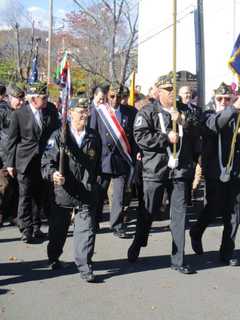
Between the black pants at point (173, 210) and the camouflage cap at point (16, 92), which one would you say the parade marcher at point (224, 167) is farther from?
the camouflage cap at point (16, 92)

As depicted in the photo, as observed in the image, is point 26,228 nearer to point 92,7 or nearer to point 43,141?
point 43,141

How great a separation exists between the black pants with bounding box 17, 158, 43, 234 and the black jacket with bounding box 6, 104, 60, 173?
0.36 ft

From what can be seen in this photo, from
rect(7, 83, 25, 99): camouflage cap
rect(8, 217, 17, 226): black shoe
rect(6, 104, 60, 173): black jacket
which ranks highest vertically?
rect(7, 83, 25, 99): camouflage cap

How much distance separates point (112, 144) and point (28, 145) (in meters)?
1.15

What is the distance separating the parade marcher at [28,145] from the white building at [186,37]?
25.0 ft

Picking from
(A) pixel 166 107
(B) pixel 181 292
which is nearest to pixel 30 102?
(A) pixel 166 107

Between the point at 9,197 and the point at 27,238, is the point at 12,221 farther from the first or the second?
the point at 27,238

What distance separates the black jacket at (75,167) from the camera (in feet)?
19.5

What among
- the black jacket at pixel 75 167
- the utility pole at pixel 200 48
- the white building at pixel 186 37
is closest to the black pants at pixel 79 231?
the black jacket at pixel 75 167

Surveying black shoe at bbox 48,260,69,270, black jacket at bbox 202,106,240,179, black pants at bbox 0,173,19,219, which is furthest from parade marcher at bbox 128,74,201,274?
black pants at bbox 0,173,19,219

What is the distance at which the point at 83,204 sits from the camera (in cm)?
602

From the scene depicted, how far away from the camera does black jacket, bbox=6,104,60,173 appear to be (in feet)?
25.4

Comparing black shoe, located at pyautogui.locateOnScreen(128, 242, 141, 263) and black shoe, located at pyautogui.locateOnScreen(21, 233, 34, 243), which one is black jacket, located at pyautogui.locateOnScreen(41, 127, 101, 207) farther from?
black shoe, located at pyautogui.locateOnScreen(21, 233, 34, 243)

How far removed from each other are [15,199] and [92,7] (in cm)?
1461
